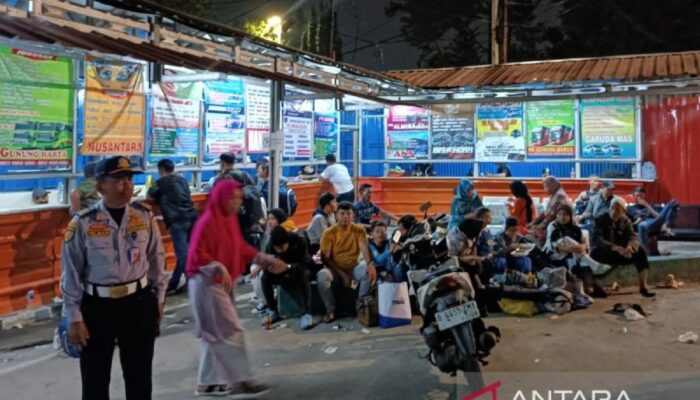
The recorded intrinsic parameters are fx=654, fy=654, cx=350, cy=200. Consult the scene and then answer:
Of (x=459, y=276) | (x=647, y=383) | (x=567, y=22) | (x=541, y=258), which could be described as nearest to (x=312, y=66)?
(x=541, y=258)

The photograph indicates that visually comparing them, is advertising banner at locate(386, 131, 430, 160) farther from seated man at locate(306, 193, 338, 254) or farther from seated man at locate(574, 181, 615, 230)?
seated man at locate(306, 193, 338, 254)

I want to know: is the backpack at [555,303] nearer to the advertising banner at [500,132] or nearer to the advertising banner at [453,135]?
the advertising banner at [500,132]

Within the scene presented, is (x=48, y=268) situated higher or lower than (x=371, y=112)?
lower

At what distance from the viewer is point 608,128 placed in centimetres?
1296

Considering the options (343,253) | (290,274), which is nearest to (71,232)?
(290,274)

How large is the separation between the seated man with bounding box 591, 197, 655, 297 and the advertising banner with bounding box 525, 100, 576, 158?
5524mm

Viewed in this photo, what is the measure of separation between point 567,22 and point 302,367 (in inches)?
990

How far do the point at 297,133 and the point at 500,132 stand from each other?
4434mm

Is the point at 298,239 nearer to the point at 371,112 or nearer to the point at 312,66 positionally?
the point at 312,66

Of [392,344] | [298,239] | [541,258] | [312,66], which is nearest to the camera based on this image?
[392,344]

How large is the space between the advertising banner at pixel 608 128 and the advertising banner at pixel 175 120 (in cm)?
780

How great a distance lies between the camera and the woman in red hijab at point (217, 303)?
4754 millimetres

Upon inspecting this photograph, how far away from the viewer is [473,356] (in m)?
4.70

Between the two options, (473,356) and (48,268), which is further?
(48,268)
